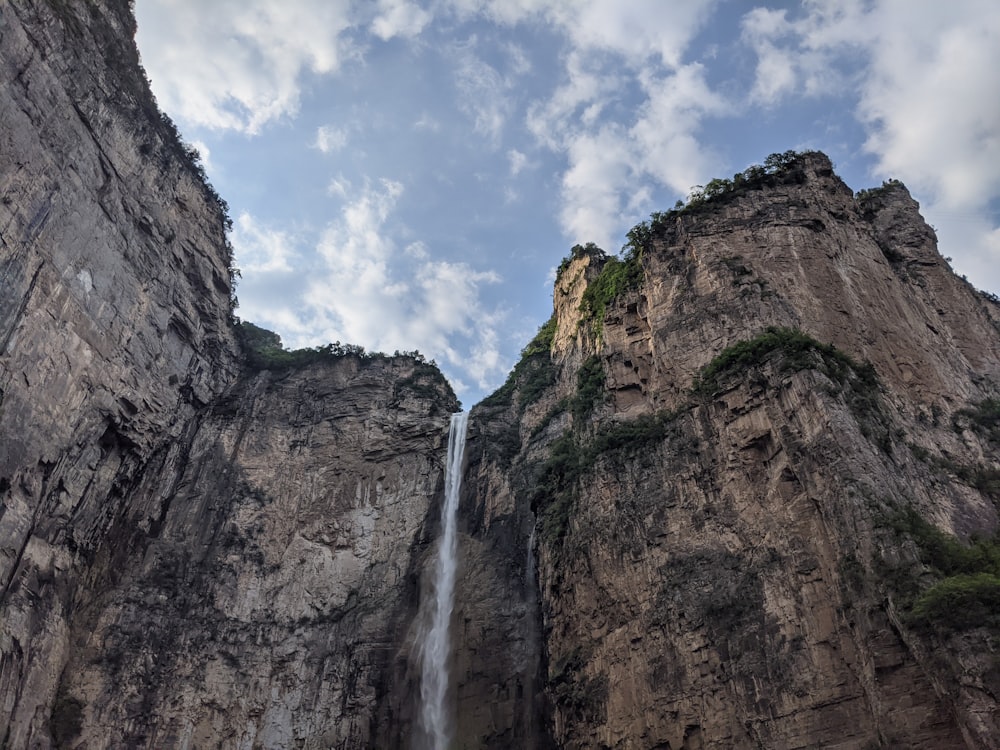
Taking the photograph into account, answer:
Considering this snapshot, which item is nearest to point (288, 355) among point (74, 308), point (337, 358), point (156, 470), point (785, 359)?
point (337, 358)

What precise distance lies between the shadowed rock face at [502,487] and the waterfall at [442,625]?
0.54 m

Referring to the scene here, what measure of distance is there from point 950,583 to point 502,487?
1851 cm

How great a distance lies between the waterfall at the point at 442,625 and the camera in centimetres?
2538

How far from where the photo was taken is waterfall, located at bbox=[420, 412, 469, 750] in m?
25.4

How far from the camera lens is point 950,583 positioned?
1498 centimetres

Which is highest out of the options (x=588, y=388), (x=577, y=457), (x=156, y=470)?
(x=588, y=388)

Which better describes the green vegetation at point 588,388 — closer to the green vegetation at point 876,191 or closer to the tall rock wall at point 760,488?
the tall rock wall at point 760,488

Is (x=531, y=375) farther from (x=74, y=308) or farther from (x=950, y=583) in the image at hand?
(x=950, y=583)

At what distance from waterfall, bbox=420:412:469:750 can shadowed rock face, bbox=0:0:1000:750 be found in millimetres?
544

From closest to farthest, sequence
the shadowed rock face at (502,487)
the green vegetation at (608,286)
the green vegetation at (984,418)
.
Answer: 1. the shadowed rock face at (502,487)
2. the green vegetation at (984,418)
3. the green vegetation at (608,286)

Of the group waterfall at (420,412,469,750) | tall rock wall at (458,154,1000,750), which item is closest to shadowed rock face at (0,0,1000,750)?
tall rock wall at (458,154,1000,750)

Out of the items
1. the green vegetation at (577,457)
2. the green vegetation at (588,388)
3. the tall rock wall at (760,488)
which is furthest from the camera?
the green vegetation at (588,388)

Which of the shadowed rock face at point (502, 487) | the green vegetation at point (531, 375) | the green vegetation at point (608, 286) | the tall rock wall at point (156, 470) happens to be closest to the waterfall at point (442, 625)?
the shadowed rock face at point (502, 487)

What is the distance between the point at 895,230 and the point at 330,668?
2901 centimetres
